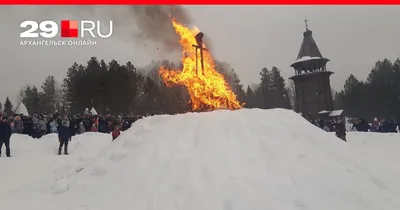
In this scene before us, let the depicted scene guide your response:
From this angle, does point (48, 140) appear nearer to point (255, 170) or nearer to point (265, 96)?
point (255, 170)

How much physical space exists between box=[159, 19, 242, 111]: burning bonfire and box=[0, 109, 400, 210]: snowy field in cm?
188

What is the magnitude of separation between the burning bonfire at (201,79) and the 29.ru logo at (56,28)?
9.69 feet

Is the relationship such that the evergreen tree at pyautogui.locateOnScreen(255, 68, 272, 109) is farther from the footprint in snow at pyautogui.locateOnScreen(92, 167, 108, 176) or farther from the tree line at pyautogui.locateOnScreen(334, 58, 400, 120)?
the footprint in snow at pyautogui.locateOnScreen(92, 167, 108, 176)

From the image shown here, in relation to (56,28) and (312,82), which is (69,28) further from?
(312,82)

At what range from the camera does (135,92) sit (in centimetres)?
2783

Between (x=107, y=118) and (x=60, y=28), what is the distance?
8745 millimetres

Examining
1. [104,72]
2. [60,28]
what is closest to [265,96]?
[104,72]

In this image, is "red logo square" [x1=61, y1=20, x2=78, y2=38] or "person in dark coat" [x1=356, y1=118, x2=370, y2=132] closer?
"red logo square" [x1=61, y1=20, x2=78, y2=38]

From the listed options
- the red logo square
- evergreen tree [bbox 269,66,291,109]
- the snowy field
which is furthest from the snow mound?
evergreen tree [bbox 269,66,291,109]

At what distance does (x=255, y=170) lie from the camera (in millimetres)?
8211

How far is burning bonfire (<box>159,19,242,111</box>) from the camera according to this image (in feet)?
41.9

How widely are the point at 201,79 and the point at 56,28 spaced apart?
5.05m

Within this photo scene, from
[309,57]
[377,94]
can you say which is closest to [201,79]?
[309,57]

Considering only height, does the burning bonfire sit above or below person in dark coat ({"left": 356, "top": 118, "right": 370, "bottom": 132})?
above
